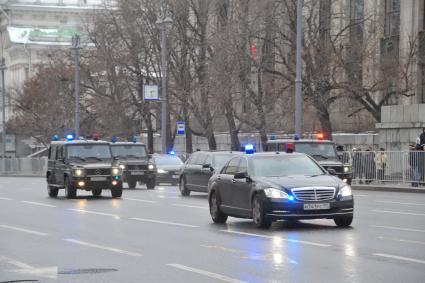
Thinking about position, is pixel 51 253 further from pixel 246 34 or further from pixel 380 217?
pixel 246 34

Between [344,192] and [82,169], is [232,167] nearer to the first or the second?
[344,192]

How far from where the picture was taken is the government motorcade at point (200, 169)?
31906mm

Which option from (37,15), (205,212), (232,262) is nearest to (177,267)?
(232,262)

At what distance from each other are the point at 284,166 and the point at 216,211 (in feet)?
6.53

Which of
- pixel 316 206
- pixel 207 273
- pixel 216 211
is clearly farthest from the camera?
pixel 216 211

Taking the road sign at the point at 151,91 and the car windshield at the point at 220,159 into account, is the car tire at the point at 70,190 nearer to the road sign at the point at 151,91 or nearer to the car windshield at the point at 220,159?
the car windshield at the point at 220,159

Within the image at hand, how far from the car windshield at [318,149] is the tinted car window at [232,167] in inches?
428

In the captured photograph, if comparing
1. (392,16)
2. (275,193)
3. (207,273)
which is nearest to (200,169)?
(275,193)

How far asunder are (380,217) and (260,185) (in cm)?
405

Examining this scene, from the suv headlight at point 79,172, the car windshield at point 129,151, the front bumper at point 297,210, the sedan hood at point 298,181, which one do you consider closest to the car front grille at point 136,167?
the car windshield at point 129,151

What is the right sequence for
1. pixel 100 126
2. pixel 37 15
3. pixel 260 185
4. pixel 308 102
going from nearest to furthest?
pixel 260 185 → pixel 308 102 → pixel 100 126 → pixel 37 15

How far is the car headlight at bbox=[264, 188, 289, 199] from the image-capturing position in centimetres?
1753

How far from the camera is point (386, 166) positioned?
125ft

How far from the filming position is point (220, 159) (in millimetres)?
32281
